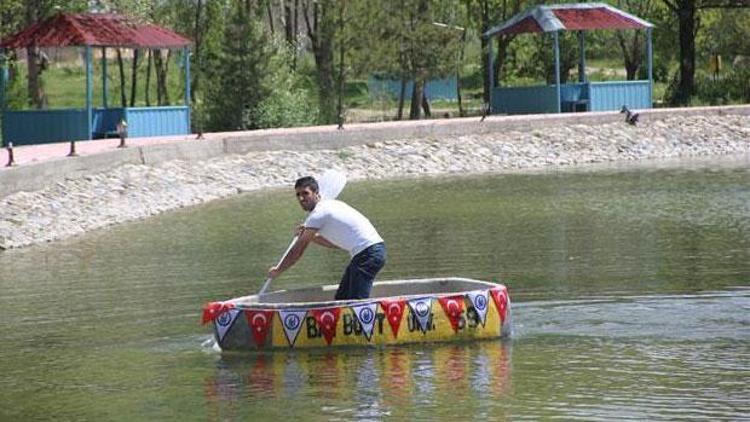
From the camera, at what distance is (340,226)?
16.3m

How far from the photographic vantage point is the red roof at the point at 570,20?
174 feet

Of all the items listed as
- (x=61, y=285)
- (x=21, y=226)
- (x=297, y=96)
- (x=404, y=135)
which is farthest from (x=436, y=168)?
(x=61, y=285)

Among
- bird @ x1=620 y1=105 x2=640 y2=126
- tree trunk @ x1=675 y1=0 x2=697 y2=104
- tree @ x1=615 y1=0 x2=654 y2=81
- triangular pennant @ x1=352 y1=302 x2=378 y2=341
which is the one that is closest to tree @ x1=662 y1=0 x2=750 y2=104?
tree trunk @ x1=675 y1=0 x2=697 y2=104

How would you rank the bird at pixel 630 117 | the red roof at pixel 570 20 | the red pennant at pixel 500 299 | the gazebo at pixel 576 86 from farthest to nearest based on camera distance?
the gazebo at pixel 576 86 < the red roof at pixel 570 20 < the bird at pixel 630 117 < the red pennant at pixel 500 299

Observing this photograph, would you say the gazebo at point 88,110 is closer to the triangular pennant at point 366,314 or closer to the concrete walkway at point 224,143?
the concrete walkway at point 224,143

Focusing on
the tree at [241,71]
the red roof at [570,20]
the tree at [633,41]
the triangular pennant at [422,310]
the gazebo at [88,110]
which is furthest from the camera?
the tree at [633,41]

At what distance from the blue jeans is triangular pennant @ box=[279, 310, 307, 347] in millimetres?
636

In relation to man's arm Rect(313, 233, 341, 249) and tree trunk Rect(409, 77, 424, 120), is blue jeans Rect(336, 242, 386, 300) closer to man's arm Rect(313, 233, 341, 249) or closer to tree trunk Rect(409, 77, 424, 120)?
man's arm Rect(313, 233, 341, 249)

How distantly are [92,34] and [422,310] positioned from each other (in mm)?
26732

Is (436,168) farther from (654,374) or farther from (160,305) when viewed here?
(654,374)

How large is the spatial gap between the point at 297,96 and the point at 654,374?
3665 cm

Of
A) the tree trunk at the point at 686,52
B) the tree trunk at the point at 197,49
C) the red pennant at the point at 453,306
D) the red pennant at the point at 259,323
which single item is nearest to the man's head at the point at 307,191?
the red pennant at the point at 259,323

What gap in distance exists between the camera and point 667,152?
48750mm

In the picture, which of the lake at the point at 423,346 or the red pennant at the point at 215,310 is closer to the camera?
the lake at the point at 423,346
